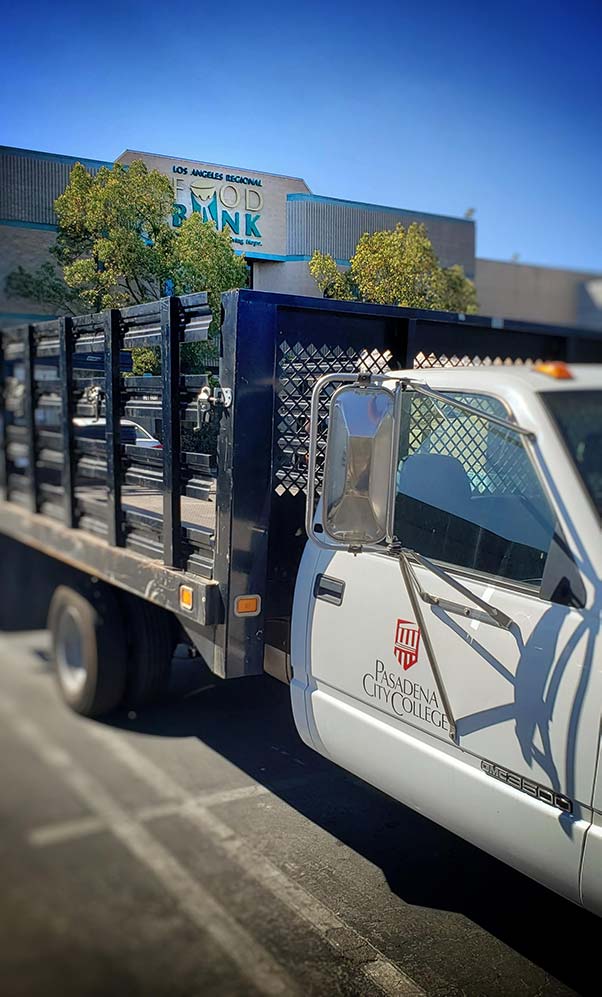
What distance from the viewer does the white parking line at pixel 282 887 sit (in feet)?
9.07

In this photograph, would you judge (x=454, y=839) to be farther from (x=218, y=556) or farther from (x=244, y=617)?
(x=218, y=556)

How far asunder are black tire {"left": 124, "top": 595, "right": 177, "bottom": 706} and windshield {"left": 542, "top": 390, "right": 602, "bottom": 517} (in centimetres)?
221

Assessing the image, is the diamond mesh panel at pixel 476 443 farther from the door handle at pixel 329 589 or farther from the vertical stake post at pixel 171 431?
the vertical stake post at pixel 171 431

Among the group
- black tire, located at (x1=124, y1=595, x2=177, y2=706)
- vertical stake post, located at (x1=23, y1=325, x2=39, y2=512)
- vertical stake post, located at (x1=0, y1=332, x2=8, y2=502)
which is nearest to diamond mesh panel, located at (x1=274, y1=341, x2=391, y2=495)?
black tire, located at (x1=124, y1=595, x2=177, y2=706)

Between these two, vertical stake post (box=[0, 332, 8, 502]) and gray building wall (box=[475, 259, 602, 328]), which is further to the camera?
vertical stake post (box=[0, 332, 8, 502])

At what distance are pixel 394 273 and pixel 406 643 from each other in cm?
166

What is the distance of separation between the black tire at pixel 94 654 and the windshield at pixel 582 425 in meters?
2.69

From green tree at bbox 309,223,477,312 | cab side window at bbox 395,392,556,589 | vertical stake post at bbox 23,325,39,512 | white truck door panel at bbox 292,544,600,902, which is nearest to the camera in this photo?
white truck door panel at bbox 292,544,600,902

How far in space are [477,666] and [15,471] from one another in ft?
10.9

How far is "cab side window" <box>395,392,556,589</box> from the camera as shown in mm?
2592

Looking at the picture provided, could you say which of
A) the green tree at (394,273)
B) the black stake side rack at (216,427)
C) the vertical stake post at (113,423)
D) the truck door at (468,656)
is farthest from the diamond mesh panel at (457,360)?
the vertical stake post at (113,423)

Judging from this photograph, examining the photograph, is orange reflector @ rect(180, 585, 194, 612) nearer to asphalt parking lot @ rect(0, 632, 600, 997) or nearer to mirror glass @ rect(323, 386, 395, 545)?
asphalt parking lot @ rect(0, 632, 600, 997)

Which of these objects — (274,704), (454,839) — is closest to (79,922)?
(274,704)

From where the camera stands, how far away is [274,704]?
3.71m
